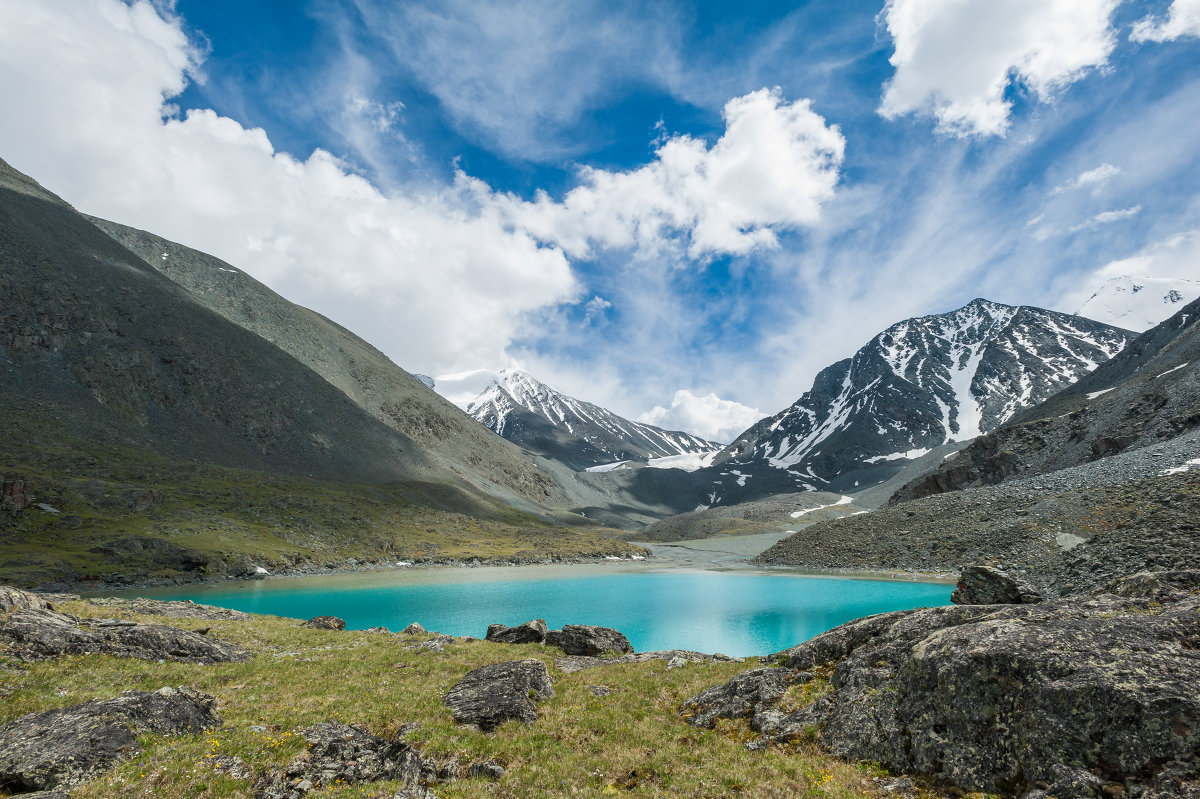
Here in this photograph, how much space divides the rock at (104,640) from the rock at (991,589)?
3051 cm

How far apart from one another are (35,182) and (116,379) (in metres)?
120

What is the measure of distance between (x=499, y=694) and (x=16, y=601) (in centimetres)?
2043

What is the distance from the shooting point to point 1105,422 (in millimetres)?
90500

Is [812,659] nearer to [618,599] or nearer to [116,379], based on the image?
[618,599]

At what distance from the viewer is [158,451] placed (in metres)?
120

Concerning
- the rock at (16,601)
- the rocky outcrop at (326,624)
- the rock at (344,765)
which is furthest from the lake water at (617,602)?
the rock at (344,765)

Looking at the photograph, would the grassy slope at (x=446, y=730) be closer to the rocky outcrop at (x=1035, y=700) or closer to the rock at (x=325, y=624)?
the rocky outcrop at (x=1035, y=700)

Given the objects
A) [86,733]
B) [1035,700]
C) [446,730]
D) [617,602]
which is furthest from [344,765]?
[617,602]

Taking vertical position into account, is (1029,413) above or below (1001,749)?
above

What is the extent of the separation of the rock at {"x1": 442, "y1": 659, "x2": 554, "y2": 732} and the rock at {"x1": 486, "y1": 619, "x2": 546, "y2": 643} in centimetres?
1182

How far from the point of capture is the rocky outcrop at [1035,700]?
9.09m

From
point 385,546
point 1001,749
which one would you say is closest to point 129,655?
point 1001,749

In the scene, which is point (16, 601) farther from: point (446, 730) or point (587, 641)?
point (587, 641)

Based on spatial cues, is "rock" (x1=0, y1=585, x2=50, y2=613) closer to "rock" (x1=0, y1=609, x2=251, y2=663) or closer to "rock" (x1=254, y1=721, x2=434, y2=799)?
"rock" (x1=0, y1=609, x2=251, y2=663)
